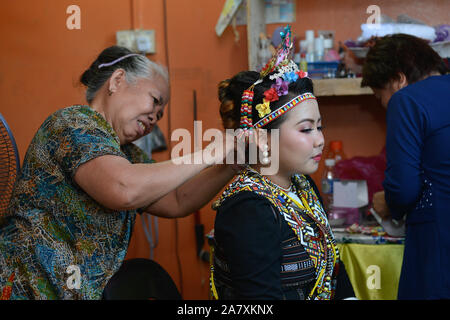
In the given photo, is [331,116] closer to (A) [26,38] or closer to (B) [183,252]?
(B) [183,252]

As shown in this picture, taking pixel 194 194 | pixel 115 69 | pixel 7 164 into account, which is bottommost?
pixel 194 194

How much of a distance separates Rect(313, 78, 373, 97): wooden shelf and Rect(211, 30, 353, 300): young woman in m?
0.97

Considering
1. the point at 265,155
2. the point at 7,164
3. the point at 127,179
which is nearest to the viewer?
the point at 127,179

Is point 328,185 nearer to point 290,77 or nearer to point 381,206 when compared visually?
point 381,206

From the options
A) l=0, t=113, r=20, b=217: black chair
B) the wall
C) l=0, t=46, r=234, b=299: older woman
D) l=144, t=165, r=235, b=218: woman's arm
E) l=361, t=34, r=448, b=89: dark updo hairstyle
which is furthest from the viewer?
the wall

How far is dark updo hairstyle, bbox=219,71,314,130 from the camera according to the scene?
4.08ft

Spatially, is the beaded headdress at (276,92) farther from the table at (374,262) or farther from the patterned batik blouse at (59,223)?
the table at (374,262)

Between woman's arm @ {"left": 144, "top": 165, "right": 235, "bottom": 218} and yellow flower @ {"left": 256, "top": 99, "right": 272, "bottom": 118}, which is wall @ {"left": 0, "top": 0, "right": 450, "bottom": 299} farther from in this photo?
yellow flower @ {"left": 256, "top": 99, "right": 272, "bottom": 118}

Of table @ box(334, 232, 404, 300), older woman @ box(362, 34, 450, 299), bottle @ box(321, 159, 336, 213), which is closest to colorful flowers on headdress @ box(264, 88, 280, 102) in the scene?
older woman @ box(362, 34, 450, 299)

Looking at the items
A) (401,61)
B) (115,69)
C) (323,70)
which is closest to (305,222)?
(115,69)

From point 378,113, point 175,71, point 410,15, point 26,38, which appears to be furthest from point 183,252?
point 410,15

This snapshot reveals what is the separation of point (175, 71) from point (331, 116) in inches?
34.8

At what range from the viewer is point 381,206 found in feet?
6.56

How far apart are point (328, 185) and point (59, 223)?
4.46ft
